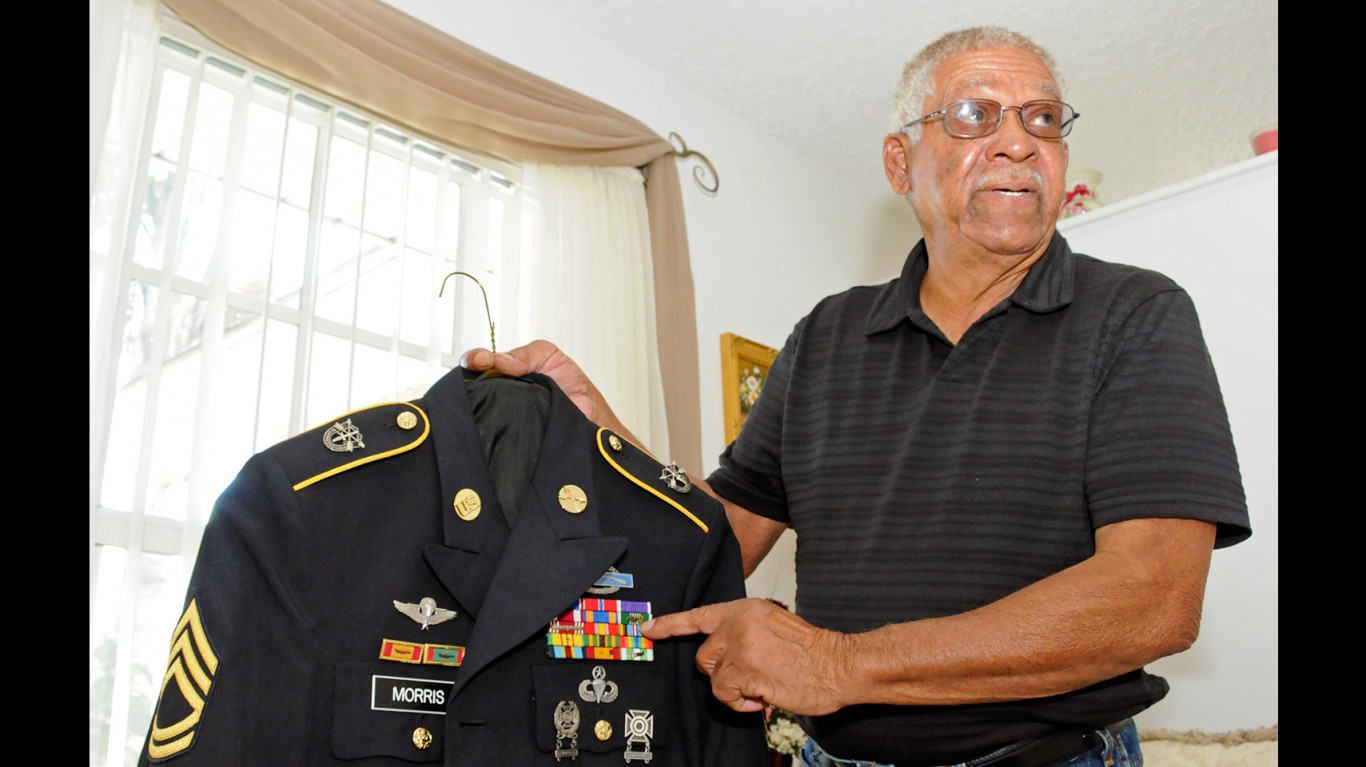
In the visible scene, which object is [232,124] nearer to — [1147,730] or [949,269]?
[949,269]

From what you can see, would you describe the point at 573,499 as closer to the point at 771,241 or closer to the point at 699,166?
the point at 699,166

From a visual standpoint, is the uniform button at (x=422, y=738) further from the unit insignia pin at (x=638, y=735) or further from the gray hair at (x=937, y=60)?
the gray hair at (x=937, y=60)

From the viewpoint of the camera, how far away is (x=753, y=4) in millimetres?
3547

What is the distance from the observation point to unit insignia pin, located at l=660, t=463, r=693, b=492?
1.70 m

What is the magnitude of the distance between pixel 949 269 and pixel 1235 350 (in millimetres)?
1556

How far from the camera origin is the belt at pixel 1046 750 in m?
1.43

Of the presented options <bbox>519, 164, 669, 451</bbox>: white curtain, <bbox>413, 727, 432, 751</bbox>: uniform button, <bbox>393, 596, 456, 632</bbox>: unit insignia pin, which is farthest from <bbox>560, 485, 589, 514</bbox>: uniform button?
<bbox>519, 164, 669, 451</bbox>: white curtain

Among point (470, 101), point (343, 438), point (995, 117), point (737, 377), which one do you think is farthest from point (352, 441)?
point (737, 377)

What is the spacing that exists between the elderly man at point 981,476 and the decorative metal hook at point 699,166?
79.0 inches

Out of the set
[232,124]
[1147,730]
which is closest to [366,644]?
[232,124]

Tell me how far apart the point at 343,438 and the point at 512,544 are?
26 cm

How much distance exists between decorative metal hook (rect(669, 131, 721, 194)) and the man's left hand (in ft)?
8.19

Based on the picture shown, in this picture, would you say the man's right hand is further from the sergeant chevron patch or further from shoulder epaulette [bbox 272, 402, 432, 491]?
the sergeant chevron patch
